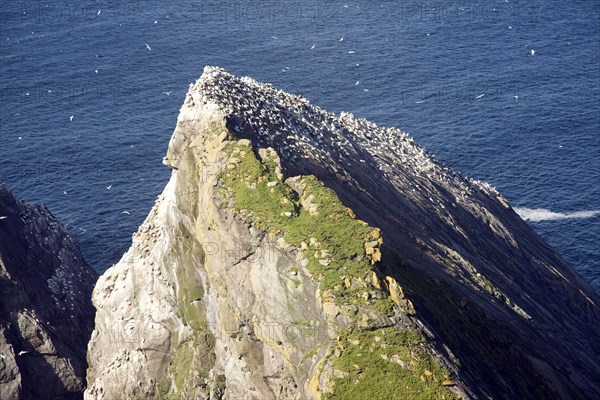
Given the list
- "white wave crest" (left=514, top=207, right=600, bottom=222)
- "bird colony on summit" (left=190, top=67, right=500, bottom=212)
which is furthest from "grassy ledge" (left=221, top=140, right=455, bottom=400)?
"white wave crest" (left=514, top=207, right=600, bottom=222)

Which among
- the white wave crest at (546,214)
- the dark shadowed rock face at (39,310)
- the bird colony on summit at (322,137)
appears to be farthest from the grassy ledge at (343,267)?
the white wave crest at (546,214)

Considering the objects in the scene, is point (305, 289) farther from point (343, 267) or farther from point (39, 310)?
point (39, 310)

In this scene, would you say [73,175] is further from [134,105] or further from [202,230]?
[202,230]

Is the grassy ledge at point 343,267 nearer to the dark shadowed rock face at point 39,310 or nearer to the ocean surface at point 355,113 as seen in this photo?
the dark shadowed rock face at point 39,310

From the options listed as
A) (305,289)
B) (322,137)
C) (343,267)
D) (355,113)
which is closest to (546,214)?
(355,113)

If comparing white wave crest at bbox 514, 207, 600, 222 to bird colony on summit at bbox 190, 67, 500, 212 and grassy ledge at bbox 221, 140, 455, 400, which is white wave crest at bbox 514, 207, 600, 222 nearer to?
bird colony on summit at bbox 190, 67, 500, 212
